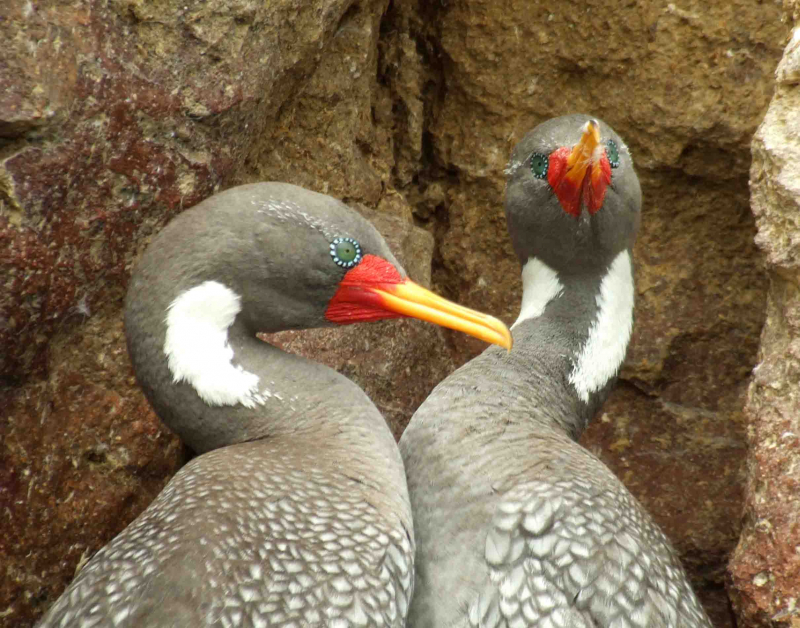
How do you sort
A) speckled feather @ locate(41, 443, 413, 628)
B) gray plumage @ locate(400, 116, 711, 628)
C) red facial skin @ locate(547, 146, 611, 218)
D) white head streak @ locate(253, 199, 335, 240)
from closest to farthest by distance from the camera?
speckled feather @ locate(41, 443, 413, 628), gray plumage @ locate(400, 116, 711, 628), white head streak @ locate(253, 199, 335, 240), red facial skin @ locate(547, 146, 611, 218)

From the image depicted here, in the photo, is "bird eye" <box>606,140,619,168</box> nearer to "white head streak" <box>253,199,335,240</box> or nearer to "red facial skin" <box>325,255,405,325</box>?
"red facial skin" <box>325,255,405,325</box>

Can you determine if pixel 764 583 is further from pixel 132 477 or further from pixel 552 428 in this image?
pixel 132 477

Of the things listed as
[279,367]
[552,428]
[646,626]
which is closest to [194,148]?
[279,367]

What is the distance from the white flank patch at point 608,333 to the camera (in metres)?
3.40

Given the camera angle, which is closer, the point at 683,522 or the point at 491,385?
the point at 491,385

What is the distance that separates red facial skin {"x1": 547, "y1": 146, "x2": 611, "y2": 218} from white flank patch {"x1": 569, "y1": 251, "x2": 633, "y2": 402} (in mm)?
259

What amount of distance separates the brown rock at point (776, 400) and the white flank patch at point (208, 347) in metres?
1.38

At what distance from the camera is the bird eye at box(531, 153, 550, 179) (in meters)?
3.44

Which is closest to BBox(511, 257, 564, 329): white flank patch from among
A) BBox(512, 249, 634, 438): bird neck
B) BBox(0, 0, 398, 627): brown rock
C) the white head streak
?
BBox(512, 249, 634, 438): bird neck

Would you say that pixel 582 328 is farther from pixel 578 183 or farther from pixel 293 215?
pixel 293 215

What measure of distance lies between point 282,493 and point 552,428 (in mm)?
961

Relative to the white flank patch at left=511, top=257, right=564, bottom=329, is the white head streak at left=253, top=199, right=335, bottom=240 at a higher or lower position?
higher

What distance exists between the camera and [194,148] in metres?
3.33

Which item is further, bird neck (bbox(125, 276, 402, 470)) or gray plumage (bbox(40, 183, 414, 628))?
bird neck (bbox(125, 276, 402, 470))
